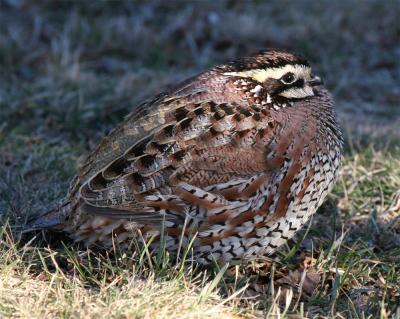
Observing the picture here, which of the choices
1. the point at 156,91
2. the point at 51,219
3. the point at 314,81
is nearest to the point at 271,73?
the point at 314,81

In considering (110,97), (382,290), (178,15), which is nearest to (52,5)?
(178,15)

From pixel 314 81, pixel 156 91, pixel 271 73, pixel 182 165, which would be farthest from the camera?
pixel 156 91

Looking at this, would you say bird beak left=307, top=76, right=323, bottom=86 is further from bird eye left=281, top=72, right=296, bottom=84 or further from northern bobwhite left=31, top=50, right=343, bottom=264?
northern bobwhite left=31, top=50, right=343, bottom=264

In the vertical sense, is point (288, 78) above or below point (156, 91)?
above

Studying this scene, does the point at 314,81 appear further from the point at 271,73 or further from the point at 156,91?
the point at 156,91

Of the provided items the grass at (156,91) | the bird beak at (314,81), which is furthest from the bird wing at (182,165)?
the bird beak at (314,81)

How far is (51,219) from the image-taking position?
511cm

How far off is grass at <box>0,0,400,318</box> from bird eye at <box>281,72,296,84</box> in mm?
988

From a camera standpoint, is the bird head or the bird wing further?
the bird head

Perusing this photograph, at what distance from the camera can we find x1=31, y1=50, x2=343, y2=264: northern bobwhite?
4.69 m

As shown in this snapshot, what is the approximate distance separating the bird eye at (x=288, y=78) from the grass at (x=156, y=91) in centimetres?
99

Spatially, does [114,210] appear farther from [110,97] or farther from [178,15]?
[178,15]

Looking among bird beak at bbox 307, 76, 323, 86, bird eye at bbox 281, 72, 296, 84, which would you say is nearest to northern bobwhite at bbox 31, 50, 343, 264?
bird eye at bbox 281, 72, 296, 84

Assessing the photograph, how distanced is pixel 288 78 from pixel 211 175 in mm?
902
